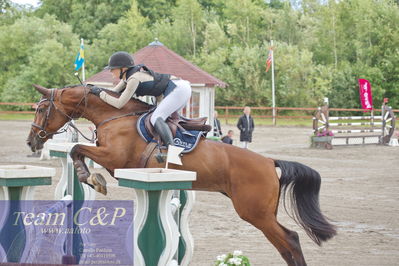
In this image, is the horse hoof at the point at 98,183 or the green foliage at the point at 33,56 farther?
the green foliage at the point at 33,56

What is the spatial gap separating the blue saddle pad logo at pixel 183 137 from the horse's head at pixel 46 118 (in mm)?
733

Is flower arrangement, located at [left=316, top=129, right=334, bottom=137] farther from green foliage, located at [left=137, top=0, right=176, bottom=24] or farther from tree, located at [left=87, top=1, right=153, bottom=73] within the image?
green foliage, located at [left=137, top=0, right=176, bottom=24]

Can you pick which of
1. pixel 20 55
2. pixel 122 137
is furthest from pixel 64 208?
pixel 20 55

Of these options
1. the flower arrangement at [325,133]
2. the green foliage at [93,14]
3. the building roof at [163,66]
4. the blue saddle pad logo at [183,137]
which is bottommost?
the flower arrangement at [325,133]

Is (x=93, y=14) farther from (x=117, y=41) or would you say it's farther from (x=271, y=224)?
(x=271, y=224)

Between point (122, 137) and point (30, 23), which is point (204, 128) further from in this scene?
point (30, 23)

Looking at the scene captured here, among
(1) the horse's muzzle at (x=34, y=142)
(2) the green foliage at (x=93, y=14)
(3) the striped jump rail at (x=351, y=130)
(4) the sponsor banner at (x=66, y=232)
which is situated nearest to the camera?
(4) the sponsor banner at (x=66, y=232)

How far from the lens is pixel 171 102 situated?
568 centimetres

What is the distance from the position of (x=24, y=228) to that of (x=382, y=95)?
38025mm

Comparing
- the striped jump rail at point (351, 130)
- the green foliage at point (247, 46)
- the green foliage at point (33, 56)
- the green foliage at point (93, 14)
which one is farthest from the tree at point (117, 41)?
the striped jump rail at point (351, 130)

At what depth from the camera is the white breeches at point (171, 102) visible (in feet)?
18.5

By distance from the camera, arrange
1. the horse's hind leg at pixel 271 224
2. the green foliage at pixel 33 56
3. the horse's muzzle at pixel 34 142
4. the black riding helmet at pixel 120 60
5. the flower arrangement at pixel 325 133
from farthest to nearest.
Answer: the green foliage at pixel 33 56
the flower arrangement at pixel 325 133
the horse's muzzle at pixel 34 142
the black riding helmet at pixel 120 60
the horse's hind leg at pixel 271 224

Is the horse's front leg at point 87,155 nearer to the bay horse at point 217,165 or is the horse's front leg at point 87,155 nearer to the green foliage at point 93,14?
the bay horse at point 217,165

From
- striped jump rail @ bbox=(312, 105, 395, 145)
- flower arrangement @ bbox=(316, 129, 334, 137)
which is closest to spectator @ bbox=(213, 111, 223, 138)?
flower arrangement @ bbox=(316, 129, 334, 137)
